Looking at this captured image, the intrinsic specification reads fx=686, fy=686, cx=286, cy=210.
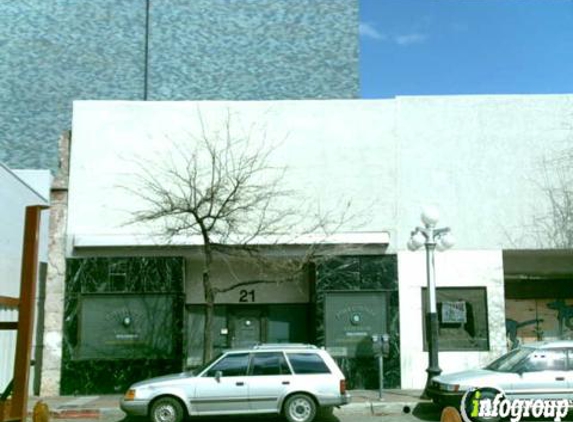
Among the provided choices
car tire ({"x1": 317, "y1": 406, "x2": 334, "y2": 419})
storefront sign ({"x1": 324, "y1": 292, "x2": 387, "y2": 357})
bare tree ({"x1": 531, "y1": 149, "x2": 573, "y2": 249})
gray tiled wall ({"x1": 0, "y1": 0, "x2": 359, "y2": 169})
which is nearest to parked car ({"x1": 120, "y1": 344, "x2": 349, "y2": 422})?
car tire ({"x1": 317, "y1": 406, "x2": 334, "y2": 419})

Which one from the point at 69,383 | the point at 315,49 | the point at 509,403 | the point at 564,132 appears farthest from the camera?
the point at 315,49

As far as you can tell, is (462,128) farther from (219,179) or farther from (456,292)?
(219,179)

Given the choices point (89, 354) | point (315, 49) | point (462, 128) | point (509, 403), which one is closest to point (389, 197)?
point (462, 128)

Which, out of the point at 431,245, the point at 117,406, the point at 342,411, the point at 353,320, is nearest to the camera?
the point at 342,411

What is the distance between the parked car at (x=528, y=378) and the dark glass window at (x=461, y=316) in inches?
179

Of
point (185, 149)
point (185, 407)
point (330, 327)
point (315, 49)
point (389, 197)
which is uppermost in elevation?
point (315, 49)

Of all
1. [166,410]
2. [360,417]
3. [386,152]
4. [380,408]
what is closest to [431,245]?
[386,152]

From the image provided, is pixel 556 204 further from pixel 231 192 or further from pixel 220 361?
pixel 220 361

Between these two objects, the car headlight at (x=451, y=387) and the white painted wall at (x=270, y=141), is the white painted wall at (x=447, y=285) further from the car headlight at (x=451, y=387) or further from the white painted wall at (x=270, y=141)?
the car headlight at (x=451, y=387)

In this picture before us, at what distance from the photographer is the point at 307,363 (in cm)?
1306

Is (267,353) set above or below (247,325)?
below

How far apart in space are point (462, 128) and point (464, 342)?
18.6 ft

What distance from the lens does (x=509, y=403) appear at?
40.3ft

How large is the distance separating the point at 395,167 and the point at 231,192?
444 cm
